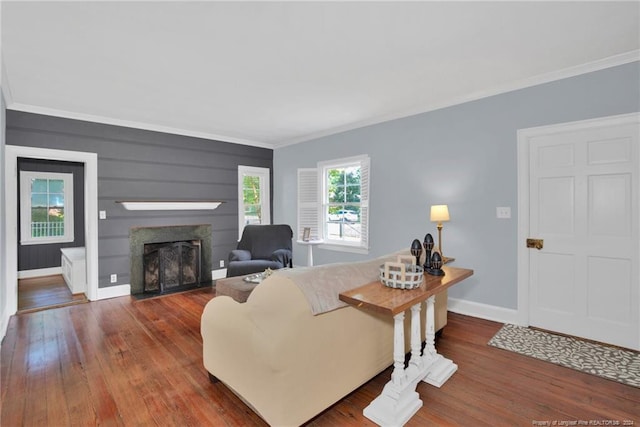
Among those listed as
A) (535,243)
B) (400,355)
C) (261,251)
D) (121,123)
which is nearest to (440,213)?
(535,243)

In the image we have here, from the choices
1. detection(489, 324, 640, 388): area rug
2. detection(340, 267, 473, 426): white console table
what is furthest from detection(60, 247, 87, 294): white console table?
detection(489, 324, 640, 388): area rug

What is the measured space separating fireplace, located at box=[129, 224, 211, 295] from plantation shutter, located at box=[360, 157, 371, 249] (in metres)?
2.68

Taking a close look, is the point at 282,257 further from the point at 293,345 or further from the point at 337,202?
the point at 293,345

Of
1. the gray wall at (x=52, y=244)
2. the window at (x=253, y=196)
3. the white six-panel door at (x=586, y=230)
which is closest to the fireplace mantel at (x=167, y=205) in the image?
the window at (x=253, y=196)

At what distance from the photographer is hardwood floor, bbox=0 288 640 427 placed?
189 cm

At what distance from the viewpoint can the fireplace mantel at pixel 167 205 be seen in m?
4.55

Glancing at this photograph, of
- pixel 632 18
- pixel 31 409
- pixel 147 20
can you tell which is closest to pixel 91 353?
pixel 31 409

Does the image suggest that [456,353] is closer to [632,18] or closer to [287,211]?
[632,18]

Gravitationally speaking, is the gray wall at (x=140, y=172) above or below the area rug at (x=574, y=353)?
above

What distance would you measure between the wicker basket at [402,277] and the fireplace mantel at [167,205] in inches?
158

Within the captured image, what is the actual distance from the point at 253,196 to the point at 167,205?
5.33 feet

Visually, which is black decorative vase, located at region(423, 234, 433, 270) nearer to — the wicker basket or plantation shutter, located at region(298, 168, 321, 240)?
the wicker basket

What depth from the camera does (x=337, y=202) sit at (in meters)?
5.18

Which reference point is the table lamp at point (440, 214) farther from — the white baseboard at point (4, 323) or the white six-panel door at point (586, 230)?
the white baseboard at point (4, 323)
